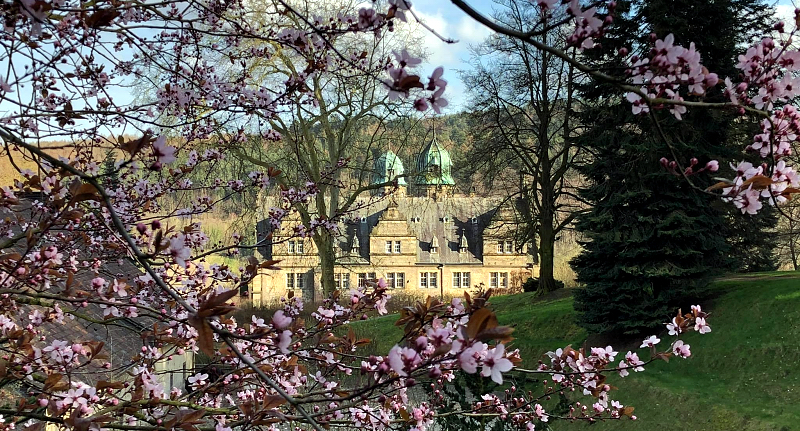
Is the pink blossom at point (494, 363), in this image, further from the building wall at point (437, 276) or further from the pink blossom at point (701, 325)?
the building wall at point (437, 276)

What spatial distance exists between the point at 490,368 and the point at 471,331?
106 millimetres

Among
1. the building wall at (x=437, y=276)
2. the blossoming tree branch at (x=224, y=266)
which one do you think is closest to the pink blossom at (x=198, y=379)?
the blossoming tree branch at (x=224, y=266)

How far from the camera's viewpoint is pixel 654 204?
11.1 meters

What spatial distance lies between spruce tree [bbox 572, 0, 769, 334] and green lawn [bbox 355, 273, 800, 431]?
30.5 inches

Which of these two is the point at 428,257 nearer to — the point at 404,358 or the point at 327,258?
the point at 327,258

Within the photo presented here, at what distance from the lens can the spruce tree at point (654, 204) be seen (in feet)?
35.4

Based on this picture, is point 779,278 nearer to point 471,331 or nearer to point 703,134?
point 703,134

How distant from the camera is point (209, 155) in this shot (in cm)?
372

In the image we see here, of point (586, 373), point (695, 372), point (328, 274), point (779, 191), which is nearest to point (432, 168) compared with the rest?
point (328, 274)

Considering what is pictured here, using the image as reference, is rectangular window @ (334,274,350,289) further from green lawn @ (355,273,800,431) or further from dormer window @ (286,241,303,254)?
green lawn @ (355,273,800,431)

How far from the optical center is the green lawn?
794cm

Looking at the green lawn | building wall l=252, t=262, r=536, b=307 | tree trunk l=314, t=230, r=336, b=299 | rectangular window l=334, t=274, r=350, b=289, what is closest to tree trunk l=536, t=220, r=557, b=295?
the green lawn

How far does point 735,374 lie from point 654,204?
339 centimetres

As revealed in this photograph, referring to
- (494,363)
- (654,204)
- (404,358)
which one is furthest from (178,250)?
(654,204)
